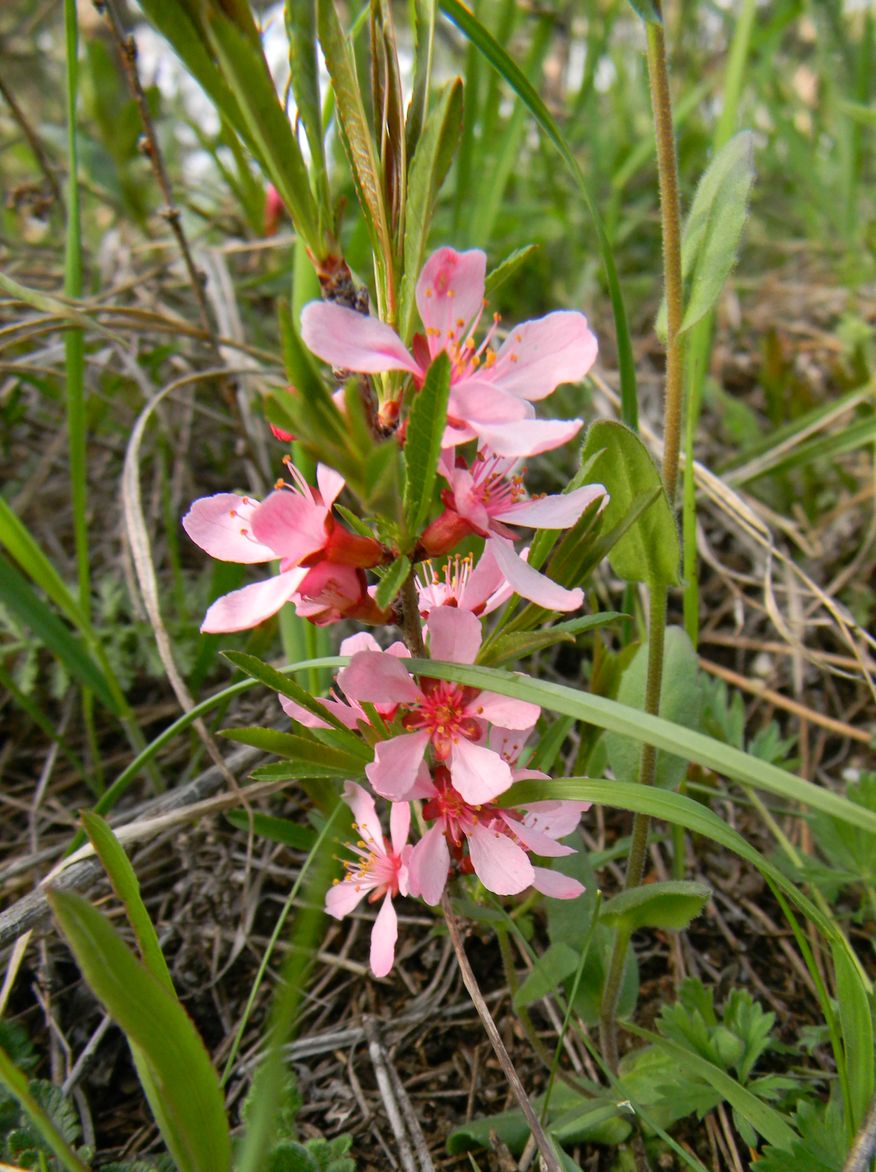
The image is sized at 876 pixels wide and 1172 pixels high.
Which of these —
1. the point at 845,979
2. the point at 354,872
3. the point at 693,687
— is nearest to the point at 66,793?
the point at 354,872

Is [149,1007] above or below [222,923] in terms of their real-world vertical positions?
above

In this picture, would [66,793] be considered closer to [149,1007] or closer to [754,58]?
[149,1007]

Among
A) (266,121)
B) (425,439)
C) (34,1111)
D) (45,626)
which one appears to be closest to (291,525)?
(425,439)

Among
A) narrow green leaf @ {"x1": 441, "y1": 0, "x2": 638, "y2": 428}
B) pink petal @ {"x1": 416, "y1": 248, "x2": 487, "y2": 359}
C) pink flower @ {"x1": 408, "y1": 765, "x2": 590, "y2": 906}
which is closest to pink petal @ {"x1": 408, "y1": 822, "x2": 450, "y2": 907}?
pink flower @ {"x1": 408, "y1": 765, "x2": 590, "y2": 906}

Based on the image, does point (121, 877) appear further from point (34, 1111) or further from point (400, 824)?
point (400, 824)

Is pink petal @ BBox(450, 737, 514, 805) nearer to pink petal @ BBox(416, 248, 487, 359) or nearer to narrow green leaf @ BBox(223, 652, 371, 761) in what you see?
narrow green leaf @ BBox(223, 652, 371, 761)

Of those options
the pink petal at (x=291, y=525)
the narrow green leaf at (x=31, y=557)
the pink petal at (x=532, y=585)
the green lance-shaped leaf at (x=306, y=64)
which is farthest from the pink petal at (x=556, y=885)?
the narrow green leaf at (x=31, y=557)

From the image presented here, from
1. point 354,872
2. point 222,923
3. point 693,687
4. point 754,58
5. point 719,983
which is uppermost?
point 754,58
